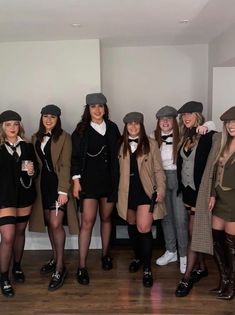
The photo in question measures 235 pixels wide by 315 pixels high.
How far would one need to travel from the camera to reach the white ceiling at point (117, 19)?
240 cm

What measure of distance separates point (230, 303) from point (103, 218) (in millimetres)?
1247

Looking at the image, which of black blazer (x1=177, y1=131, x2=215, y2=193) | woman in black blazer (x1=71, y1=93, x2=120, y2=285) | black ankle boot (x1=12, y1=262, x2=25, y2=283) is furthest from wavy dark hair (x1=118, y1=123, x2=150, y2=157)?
black ankle boot (x1=12, y1=262, x2=25, y2=283)

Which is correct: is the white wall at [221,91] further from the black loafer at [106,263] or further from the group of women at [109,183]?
the black loafer at [106,263]

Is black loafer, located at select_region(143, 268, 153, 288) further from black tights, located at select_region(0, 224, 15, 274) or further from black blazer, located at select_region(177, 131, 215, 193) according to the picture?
black tights, located at select_region(0, 224, 15, 274)

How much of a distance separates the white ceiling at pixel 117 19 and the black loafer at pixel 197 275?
212cm

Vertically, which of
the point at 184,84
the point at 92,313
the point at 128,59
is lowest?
the point at 92,313

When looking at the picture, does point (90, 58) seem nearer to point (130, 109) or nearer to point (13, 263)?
point (130, 109)

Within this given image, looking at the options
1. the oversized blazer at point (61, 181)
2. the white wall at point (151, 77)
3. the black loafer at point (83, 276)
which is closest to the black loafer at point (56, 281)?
the black loafer at point (83, 276)

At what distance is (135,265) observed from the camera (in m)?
3.24

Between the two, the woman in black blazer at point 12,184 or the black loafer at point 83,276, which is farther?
the black loafer at point 83,276

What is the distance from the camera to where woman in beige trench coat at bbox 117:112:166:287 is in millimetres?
2920

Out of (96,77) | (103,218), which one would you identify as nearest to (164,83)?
(96,77)

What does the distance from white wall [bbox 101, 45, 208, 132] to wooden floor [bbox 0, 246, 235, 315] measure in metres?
1.77

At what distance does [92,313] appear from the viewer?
2.57 metres
